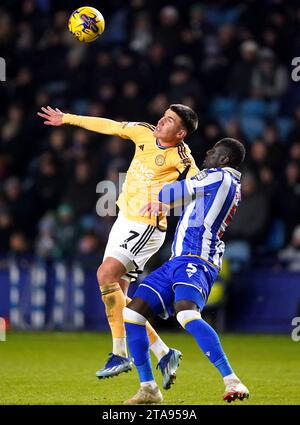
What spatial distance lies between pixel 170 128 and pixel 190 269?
1.63 m

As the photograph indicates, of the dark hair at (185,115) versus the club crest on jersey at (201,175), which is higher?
the dark hair at (185,115)

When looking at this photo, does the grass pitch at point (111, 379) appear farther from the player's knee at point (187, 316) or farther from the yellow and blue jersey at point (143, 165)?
the yellow and blue jersey at point (143, 165)

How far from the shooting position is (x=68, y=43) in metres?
18.6

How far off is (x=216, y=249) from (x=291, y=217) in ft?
24.4

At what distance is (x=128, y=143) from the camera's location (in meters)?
16.3

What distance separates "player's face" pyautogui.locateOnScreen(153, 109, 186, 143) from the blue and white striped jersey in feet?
3.63

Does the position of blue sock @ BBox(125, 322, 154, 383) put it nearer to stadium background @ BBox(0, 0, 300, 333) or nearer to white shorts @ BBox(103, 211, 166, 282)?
white shorts @ BBox(103, 211, 166, 282)

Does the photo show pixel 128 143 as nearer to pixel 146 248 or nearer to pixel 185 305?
pixel 146 248

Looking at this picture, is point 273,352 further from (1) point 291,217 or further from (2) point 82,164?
(2) point 82,164

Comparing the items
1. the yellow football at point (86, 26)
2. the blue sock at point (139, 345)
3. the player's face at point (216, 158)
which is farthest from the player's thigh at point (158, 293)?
the yellow football at point (86, 26)

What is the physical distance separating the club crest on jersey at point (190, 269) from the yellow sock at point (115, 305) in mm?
1427

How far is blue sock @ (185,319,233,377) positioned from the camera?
24.5 feet

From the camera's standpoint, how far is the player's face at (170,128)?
8.88m
